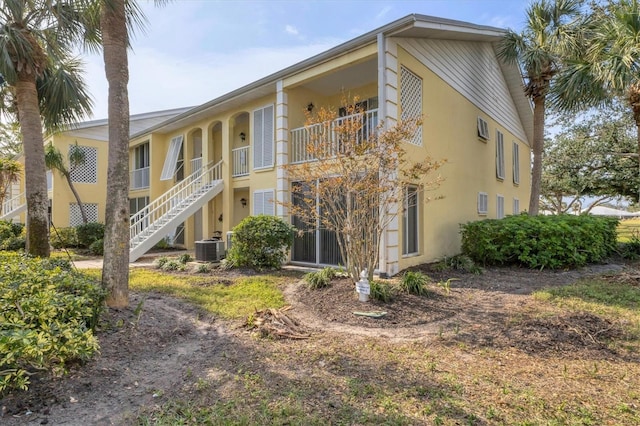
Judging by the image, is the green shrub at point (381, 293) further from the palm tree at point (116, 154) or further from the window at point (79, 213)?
the window at point (79, 213)

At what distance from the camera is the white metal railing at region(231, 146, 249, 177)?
12887mm

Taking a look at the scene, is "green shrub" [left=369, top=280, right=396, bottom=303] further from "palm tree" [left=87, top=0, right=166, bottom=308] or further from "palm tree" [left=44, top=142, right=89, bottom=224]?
"palm tree" [left=44, top=142, right=89, bottom=224]

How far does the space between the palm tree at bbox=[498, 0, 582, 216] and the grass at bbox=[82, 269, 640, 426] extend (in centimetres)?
1014

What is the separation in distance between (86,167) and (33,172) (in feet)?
44.6

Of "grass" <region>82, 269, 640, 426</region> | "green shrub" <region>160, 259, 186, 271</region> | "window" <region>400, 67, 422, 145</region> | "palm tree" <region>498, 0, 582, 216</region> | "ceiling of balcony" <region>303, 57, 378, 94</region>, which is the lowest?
"grass" <region>82, 269, 640, 426</region>

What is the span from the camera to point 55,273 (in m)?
4.51

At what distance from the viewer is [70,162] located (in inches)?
708

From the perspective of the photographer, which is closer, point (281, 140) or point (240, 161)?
point (281, 140)

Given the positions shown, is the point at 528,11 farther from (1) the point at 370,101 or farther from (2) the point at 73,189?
(2) the point at 73,189

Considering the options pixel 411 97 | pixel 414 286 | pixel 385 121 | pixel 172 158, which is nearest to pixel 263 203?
pixel 385 121

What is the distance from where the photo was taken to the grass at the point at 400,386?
277 cm

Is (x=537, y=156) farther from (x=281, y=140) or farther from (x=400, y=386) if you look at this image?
(x=400, y=386)

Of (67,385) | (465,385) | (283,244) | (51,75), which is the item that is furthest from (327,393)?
(51,75)

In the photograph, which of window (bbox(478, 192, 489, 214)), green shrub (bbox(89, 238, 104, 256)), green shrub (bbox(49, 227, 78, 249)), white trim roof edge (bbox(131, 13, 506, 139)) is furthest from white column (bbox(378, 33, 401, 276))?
green shrub (bbox(49, 227, 78, 249))
